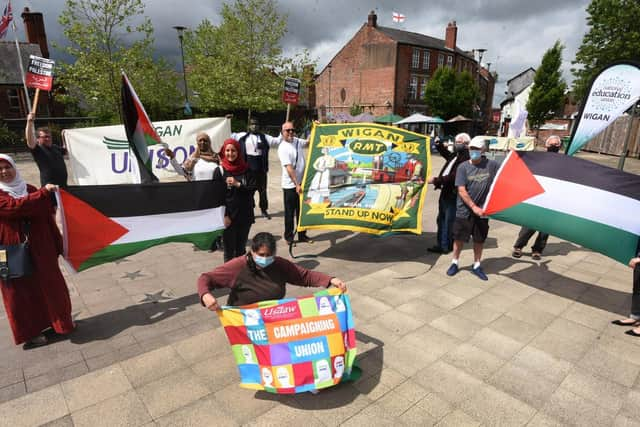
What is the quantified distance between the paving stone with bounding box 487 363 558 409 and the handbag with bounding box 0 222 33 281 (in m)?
4.44

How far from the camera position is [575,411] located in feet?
9.65

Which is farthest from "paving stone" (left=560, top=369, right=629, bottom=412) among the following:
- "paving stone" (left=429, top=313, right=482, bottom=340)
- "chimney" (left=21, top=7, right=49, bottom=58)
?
"chimney" (left=21, top=7, right=49, bottom=58)

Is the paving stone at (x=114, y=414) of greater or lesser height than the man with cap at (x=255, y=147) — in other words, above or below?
below

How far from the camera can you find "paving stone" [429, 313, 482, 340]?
4.01 m

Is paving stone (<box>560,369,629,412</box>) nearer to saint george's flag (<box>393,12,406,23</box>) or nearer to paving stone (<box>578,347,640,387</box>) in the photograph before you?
paving stone (<box>578,347,640,387</box>)

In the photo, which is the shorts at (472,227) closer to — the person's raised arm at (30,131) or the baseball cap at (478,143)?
the baseball cap at (478,143)

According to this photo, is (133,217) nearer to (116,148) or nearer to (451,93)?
(116,148)

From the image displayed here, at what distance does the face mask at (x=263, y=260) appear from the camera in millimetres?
3043

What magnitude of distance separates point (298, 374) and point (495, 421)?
1583mm

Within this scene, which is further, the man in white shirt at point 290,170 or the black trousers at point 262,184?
the black trousers at point 262,184

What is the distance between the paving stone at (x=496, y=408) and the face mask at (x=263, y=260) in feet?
6.50

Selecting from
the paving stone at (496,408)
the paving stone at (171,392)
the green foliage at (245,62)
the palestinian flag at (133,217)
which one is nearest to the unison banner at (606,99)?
the paving stone at (496,408)

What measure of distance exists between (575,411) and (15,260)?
5082 mm

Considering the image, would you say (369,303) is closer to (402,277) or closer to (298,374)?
(402,277)
